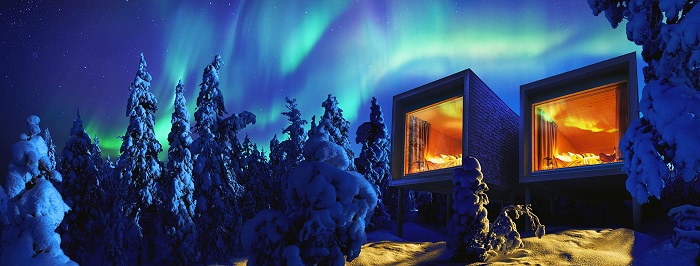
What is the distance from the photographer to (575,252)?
14086 mm

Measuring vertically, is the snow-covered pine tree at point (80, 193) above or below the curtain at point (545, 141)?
below

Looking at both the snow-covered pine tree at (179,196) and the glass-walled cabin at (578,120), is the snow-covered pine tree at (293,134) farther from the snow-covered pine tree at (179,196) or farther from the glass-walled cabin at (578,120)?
the glass-walled cabin at (578,120)

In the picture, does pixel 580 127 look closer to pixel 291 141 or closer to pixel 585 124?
pixel 585 124

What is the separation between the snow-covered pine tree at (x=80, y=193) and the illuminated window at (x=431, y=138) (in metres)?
17.5

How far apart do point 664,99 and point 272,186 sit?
29613 millimetres

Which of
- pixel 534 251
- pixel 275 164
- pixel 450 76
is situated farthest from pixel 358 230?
pixel 275 164

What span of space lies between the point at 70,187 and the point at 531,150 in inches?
931

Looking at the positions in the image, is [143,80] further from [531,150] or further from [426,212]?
[426,212]

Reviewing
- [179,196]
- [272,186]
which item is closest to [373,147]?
[272,186]

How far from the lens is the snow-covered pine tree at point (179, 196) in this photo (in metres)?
23.5

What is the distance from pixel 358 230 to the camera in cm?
692

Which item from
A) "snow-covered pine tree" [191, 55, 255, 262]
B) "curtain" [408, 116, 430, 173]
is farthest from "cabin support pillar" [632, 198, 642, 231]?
"snow-covered pine tree" [191, 55, 255, 262]

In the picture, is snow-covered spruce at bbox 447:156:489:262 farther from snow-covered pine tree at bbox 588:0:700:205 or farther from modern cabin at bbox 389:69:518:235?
snow-covered pine tree at bbox 588:0:700:205

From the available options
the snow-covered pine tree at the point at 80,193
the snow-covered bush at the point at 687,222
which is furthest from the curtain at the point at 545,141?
the snow-covered pine tree at the point at 80,193
